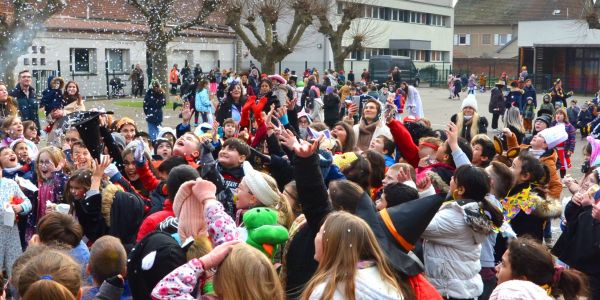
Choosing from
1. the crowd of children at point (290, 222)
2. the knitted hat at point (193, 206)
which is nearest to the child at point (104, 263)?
the crowd of children at point (290, 222)

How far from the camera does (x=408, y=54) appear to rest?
200 feet

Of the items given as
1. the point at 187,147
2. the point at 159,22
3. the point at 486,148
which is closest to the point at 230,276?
the point at 187,147

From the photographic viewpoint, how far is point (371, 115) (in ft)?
30.2

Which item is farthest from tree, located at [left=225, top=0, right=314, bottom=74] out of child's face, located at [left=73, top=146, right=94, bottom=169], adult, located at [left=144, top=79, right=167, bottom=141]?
child's face, located at [left=73, top=146, right=94, bottom=169]

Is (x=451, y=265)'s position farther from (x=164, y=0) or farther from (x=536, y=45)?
(x=536, y=45)

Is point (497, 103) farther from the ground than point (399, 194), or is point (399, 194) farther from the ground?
point (399, 194)

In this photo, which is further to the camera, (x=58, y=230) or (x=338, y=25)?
(x=338, y=25)

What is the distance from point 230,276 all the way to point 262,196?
5.63 ft

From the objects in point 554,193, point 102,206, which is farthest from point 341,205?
point 554,193

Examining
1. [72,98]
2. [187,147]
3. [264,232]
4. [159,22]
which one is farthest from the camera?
[159,22]

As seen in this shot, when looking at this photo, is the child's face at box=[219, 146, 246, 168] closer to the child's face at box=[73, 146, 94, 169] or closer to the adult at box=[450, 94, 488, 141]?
the child's face at box=[73, 146, 94, 169]

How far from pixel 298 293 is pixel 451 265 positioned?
1353mm

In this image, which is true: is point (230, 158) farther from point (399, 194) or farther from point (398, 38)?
point (398, 38)

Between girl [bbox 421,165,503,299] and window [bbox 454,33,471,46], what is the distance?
251 feet
